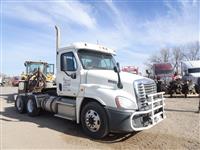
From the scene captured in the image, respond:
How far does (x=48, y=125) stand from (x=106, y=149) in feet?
9.79

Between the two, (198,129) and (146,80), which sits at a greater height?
(146,80)

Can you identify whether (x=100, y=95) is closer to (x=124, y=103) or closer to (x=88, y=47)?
(x=124, y=103)

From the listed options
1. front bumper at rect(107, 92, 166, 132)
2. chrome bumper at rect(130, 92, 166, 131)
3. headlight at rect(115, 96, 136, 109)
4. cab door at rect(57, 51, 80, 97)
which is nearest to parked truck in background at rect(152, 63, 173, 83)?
chrome bumper at rect(130, 92, 166, 131)

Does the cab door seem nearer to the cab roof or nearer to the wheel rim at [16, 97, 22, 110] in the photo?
the cab roof

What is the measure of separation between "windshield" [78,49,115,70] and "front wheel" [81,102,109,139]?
1.34 m

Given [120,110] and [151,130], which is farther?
[151,130]

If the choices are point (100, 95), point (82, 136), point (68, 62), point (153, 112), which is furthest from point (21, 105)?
point (153, 112)

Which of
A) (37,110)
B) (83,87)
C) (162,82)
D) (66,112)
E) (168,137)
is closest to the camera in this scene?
(168,137)

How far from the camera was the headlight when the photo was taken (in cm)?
622

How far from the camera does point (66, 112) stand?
25.6 feet

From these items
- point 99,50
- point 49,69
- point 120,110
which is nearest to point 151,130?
point 120,110

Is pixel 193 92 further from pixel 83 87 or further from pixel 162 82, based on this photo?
pixel 83 87

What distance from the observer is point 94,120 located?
21.9 feet

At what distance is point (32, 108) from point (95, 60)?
3692 millimetres
